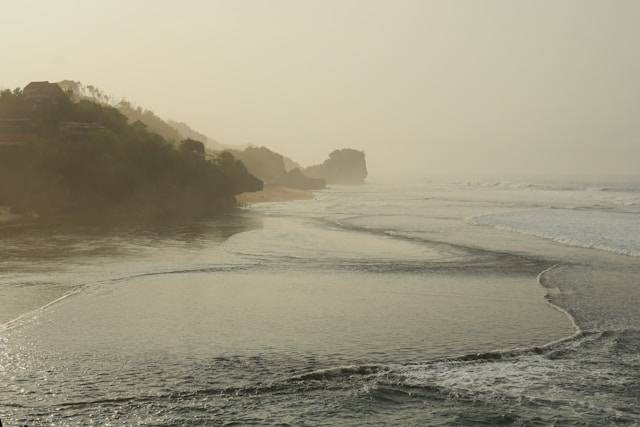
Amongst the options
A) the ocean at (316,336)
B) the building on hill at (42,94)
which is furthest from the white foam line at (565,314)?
the building on hill at (42,94)

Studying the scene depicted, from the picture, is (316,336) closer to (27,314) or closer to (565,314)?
(565,314)

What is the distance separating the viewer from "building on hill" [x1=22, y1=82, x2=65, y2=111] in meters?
64.4

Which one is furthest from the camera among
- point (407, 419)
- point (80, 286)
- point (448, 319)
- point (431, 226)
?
point (431, 226)

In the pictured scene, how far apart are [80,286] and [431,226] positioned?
31.7 meters

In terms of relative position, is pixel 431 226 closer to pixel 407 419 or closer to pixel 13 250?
Answer: pixel 13 250

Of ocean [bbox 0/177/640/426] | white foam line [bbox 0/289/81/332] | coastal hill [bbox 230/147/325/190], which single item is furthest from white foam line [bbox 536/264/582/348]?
coastal hill [bbox 230/147/325/190]

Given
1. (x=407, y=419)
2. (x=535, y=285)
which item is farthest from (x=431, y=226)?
(x=407, y=419)

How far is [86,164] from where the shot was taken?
6106cm

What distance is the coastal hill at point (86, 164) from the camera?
56.0 metres

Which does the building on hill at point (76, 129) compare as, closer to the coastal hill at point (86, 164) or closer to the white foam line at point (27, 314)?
the coastal hill at point (86, 164)

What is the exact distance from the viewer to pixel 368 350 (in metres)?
13.5

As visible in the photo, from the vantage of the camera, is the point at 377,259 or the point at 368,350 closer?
the point at 368,350

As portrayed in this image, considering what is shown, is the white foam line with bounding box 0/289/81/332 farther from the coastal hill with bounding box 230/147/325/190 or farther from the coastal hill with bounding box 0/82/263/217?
the coastal hill with bounding box 230/147/325/190

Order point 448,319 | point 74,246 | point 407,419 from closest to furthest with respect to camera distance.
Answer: point 407,419 < point 448,319 < point 74,246
